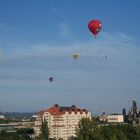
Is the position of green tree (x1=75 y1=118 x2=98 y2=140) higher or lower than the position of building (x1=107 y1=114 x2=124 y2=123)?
lower

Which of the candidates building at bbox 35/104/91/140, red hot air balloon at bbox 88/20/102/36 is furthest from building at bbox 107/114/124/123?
red hot air balloon at bbox 88/20/102/36

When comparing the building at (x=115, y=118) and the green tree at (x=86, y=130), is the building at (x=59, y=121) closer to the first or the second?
the building at (x=115, y=118)

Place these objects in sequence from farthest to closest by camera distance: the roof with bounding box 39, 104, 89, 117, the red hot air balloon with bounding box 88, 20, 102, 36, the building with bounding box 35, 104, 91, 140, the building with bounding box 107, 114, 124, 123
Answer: the building with bounding box 107, 114, 124, 123, the roof with bounding box 39, 104, 89, 117, the building with bounding box 35, 104, 91, 140, the red hot air balloon with bounding box 88, 20, 102, 36

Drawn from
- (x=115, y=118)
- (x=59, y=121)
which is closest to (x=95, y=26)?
(x=59, y=121)

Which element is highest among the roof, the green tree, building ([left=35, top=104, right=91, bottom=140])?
the roof

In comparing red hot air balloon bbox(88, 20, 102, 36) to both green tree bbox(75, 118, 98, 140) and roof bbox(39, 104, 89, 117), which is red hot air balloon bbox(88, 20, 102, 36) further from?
roof bbox(39, 104, 89, 117)

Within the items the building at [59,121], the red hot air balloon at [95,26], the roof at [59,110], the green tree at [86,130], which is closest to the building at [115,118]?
the roof at [59,110]

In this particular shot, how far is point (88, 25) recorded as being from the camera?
3747 centimetres

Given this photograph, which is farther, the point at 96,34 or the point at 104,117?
the point at 104,117

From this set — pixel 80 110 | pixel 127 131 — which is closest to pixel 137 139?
pixel 127 131

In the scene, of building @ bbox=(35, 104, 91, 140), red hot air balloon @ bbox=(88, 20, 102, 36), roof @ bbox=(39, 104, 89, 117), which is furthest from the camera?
roof @ bbox=(39, 104, 89, 117)

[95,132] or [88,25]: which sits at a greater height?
[88,25]

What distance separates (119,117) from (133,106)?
1283 cm

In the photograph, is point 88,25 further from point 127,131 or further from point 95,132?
point 127,131
